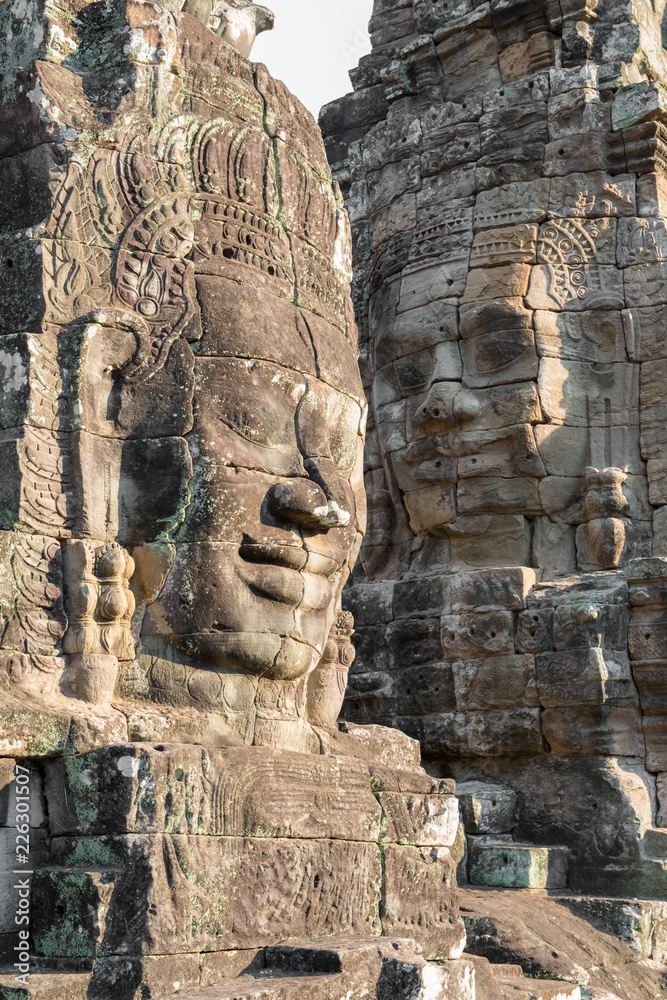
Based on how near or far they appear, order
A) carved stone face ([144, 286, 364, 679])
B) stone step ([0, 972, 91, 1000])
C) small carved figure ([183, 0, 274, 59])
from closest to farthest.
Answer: stone step ([0, 972, 91, 1000]) → carved stone face ([144, 286, 364, 679]) → small carved figure ([183, 0, 274, 59])

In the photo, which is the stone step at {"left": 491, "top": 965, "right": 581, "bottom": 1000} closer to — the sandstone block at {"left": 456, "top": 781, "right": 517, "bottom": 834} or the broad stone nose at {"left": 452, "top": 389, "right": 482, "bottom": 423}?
the sandstone block at {"left": 456, "top": 781, "right": 517, "bottom": 834}

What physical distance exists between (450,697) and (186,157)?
4.90 m

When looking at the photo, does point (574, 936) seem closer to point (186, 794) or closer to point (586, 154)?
point (186, 794)

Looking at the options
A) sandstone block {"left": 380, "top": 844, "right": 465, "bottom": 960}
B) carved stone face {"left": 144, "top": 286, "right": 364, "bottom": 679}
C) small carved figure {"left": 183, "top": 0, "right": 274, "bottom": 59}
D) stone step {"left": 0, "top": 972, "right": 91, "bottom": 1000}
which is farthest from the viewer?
small carved figure {"left": 183, "top": 0, "right": 274, "bottom": 59}

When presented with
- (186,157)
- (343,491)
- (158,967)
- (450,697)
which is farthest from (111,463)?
(450,697)

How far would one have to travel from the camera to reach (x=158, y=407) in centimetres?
591

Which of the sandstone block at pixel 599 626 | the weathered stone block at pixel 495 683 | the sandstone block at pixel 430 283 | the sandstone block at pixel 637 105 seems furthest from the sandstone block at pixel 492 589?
the sandstone block at pixel 637 105

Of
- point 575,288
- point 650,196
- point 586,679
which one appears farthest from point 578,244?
point 586,679

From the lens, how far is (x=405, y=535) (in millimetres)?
10781

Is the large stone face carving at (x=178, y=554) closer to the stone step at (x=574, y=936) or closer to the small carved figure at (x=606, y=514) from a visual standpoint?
the stone step at (x=574, y=936)

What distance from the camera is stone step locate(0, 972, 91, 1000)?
181 inches

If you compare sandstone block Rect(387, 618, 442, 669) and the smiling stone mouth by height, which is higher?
sandstone block Rect(387, 618, 442, 669)

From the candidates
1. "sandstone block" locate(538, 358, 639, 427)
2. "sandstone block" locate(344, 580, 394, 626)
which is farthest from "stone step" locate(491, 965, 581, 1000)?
"sandstone block" locate(538, 358, 639, 427)
